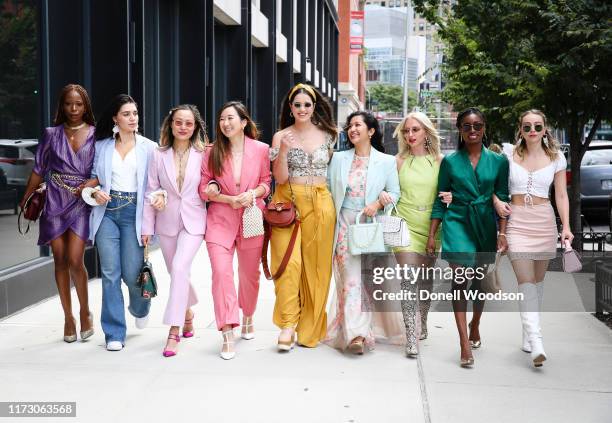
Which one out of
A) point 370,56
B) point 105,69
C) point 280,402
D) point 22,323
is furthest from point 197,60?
point 370,56

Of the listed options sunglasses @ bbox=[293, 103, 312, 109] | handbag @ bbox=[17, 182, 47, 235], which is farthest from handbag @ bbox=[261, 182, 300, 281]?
handbag @ bbox=[17, 182, 47, 235]

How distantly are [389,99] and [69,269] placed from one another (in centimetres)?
12208

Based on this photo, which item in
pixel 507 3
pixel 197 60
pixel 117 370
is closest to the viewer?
pixel 117 370

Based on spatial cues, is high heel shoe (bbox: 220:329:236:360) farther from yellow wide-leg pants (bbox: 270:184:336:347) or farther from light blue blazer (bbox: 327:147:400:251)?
light blue blazer (bbox: 327:147:400:251)

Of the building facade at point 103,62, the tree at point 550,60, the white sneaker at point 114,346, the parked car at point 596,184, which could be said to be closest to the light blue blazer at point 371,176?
the white sneaker at point 114,346

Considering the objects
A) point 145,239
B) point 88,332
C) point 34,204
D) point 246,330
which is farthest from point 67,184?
point 246,330

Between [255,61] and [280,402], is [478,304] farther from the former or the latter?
[255,61]

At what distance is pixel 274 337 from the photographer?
685cm

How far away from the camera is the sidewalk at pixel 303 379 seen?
4.82 meters

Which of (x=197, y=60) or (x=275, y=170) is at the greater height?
(x=197, y=60)

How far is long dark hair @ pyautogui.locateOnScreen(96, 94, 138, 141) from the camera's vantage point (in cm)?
632

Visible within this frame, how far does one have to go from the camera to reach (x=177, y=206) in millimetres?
6297

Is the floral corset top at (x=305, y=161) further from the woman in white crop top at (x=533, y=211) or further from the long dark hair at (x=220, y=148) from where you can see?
the woman in white crop top at (x=533, y=211)

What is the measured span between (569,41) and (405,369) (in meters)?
6.09
